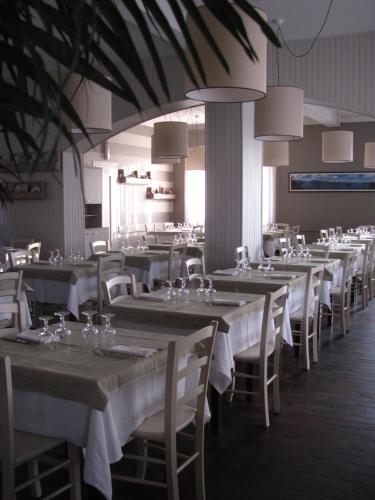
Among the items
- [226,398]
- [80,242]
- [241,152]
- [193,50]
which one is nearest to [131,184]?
[80,242]

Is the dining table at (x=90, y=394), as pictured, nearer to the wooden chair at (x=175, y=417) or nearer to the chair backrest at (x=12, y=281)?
the wooden chair at (x=175, y=417)

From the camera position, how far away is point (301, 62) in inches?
350

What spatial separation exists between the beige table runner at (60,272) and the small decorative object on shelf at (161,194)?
917 cm

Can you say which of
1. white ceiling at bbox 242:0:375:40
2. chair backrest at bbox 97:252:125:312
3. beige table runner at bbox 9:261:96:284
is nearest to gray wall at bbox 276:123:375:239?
white ceiling at bbox 242:0:375:40

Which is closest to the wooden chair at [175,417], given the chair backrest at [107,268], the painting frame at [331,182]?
the chair backrest at [107,268]

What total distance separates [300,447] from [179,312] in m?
A: 1.22

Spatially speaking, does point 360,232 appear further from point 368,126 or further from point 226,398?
point 226,398

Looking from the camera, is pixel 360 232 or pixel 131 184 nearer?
pixel 360 232

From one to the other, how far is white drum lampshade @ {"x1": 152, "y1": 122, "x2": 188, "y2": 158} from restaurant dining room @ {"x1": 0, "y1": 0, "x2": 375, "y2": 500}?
4 cm

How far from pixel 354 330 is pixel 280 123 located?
284cm

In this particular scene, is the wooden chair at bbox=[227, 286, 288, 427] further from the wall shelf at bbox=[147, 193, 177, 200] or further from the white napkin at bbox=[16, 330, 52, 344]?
the wall shelf at bbox=[147, 193, 177, 200]

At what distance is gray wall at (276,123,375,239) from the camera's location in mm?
16391

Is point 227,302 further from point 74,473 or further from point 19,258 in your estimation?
point 19,258

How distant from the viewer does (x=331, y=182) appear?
16766mm
